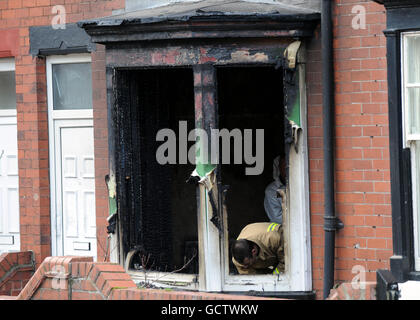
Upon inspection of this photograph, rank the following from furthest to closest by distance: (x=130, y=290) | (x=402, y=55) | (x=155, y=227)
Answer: (x=155, y=227)
(x=402, y=55)
(x=130, y=290)

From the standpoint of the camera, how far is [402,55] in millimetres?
Result: 7168

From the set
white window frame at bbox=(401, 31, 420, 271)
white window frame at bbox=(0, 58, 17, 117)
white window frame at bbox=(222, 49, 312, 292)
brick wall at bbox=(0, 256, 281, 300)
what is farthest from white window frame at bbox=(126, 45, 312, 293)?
white window frame at bbox=(0, 58, 17, 117)

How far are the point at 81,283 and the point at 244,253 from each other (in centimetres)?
214

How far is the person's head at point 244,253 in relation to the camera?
27.7ft

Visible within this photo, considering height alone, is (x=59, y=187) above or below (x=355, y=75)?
below

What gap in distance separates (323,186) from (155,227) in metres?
2.03

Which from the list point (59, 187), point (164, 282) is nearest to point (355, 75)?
point (164, 282)

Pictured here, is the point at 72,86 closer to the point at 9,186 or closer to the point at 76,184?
the point at 76,184

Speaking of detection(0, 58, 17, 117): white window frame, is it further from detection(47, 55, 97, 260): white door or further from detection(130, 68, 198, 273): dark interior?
detection(130, 68, 198, 273): dark interior

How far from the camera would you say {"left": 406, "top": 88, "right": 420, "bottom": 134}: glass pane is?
7149 millimetres

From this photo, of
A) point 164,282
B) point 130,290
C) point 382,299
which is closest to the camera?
point 382,299

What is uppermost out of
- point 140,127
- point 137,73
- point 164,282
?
point 137,73

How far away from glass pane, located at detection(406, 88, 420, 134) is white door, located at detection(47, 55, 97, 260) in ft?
12.4

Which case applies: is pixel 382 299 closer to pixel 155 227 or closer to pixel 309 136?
pixel 309 136
